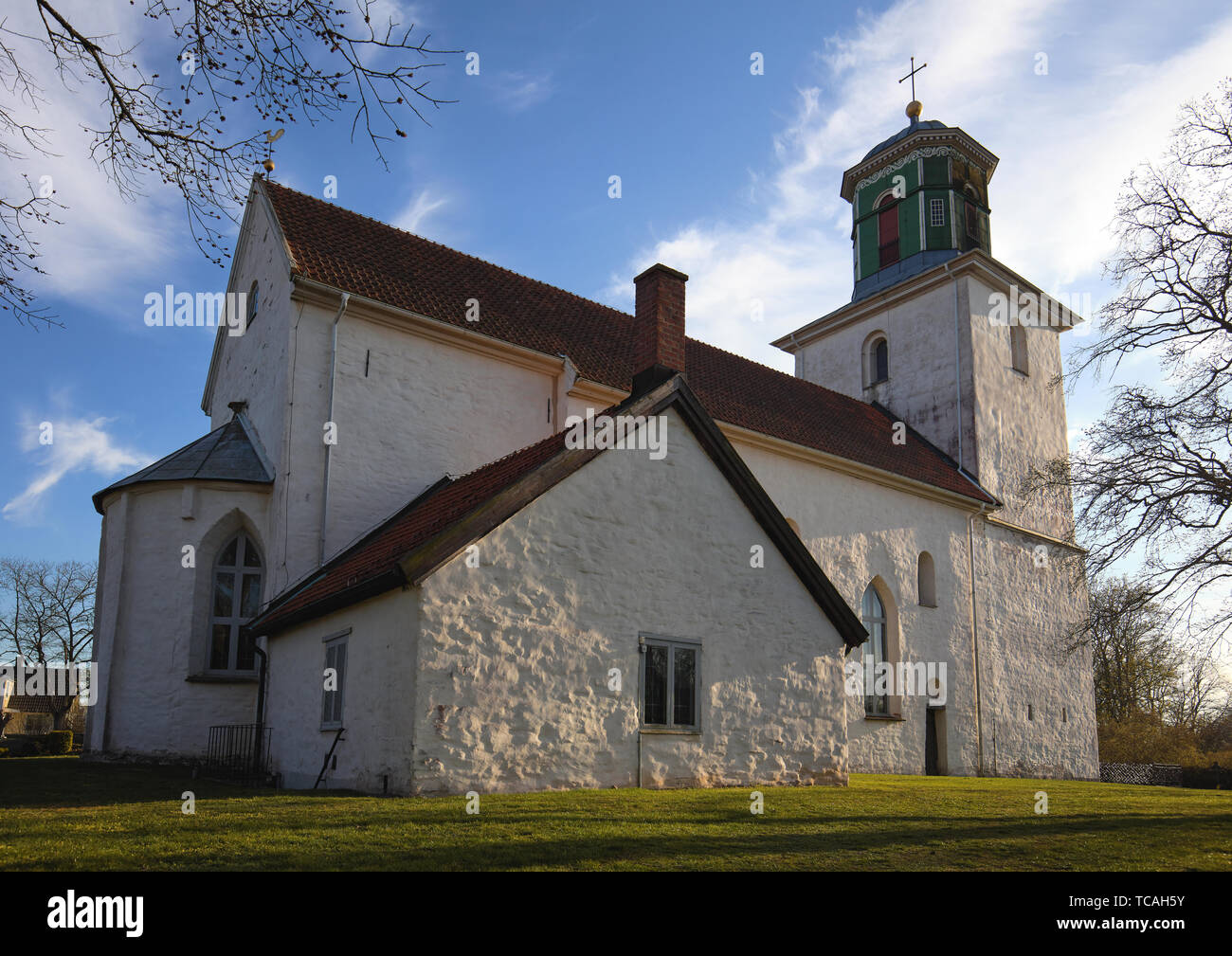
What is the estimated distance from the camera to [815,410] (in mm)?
26156

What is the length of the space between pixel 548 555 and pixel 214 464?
808 cm

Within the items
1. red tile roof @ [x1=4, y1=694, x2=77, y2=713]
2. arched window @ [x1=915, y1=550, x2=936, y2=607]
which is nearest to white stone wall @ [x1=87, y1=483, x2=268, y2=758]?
arched window @ [x1=915, y1=550, x2=936, y2=607]

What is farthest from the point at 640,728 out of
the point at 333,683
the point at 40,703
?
the point at 40,703

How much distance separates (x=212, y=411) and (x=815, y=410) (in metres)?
15.3

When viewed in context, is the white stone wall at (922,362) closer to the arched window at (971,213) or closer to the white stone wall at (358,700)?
the arched window at (971,213)

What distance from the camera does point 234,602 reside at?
1692cm

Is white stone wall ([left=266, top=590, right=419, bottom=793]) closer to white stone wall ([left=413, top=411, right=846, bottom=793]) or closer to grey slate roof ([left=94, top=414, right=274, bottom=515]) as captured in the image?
white stone wall ([left=413, top=411, right=846, bottom=793])

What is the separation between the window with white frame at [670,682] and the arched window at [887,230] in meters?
21.9

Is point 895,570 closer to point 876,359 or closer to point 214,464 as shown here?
point 876,359

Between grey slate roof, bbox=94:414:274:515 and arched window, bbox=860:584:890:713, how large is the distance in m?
14.2

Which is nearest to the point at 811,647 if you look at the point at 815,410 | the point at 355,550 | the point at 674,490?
the point at 674,490
